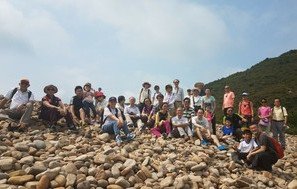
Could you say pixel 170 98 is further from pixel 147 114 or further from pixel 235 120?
pixel 235 120

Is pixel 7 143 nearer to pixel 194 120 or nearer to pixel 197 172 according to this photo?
pixel 197 172

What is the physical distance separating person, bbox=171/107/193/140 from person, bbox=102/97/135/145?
6.36 ft

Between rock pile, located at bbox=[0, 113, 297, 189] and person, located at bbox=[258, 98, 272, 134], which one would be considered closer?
rock pile, located at bbox=[0, 113, 297, 189]

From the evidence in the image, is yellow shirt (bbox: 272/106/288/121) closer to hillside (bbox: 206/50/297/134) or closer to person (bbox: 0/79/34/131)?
person (bbox: 0/79/34/131)

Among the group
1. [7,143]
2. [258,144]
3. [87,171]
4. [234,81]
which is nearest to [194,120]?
[258,144]

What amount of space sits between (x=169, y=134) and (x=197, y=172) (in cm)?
311

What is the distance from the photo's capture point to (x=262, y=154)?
1294 centimetres

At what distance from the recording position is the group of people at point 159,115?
13469 mm

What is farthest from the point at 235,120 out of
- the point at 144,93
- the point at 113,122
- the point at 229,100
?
the point at 113,122

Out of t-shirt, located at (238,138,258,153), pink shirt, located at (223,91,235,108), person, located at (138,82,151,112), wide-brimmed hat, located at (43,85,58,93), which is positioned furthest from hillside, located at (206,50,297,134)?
wide-brimmed hat, located at (43,85,58,93)

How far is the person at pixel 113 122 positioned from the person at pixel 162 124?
157 centimetres

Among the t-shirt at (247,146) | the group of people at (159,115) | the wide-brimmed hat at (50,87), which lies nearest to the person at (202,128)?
the group of people at (159,115)

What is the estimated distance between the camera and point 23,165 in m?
9.77

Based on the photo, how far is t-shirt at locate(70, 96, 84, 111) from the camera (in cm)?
1499
